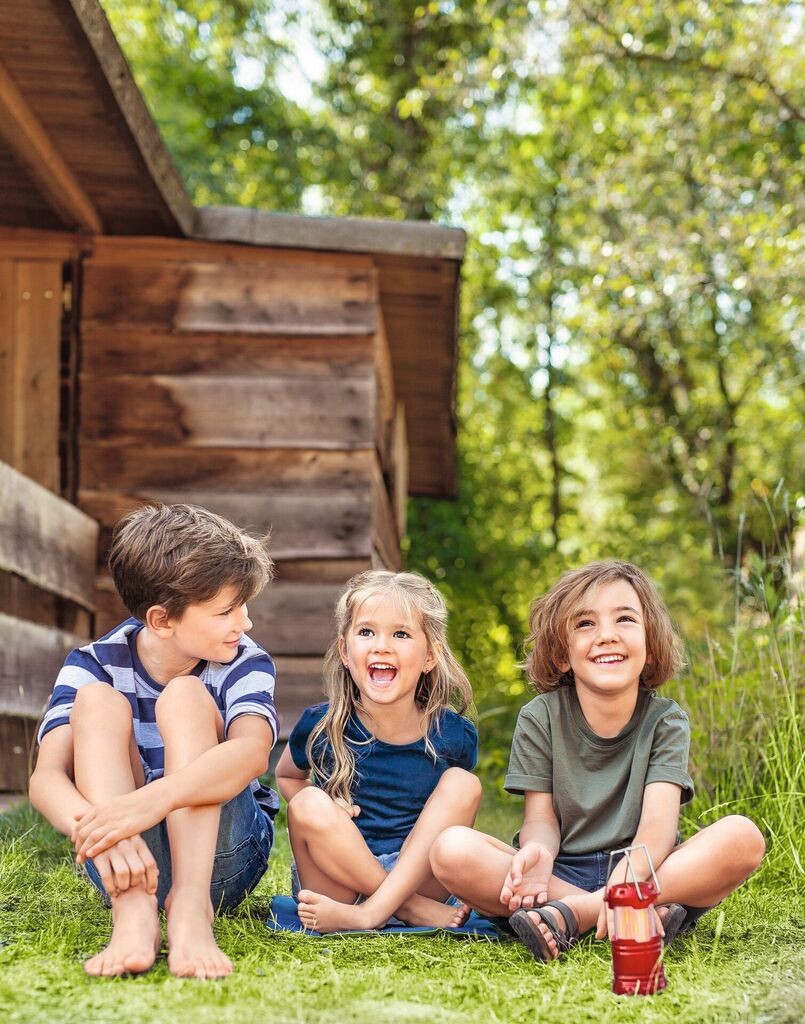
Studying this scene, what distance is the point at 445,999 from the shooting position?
2010 mm

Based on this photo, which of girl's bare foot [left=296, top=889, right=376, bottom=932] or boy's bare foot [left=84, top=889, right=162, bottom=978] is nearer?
boy's bare foot [left=84, top=889, right=162, bottom=978]

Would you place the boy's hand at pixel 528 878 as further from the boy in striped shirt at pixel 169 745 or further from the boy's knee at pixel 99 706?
the boy's knee at pixel 99 706

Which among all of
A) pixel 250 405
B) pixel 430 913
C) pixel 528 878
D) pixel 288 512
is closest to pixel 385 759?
pixel 430 913

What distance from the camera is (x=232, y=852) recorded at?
247cm

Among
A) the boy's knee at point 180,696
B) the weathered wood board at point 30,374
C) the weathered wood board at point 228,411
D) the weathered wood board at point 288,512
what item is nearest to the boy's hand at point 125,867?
the boy's knee at point 180,696

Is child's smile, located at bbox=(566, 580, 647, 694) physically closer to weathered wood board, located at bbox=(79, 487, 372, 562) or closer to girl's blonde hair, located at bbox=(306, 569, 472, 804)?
girl's blonde hair, located at bbox=(306, 569, 472, 804)

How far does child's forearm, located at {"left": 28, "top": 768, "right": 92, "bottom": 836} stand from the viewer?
2.24m

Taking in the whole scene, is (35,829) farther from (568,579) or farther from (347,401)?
(347,401)

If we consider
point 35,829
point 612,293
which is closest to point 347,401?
point 35,829

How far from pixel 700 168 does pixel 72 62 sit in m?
8.03

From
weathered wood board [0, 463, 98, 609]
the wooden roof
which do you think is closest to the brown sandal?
weathered wood board [0, 463, 98, 609]

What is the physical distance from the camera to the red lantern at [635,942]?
2.06 metres

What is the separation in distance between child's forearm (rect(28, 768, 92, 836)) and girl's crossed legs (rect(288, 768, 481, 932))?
A: 0.52 metres

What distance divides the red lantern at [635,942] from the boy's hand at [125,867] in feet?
2.88
